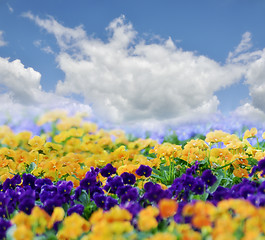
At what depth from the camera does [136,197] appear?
1837mm

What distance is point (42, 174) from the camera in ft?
9.91

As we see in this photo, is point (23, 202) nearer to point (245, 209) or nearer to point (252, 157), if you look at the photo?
point (245, 209)

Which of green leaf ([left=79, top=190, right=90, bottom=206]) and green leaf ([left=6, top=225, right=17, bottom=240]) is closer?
green leaf ([left=6, top=225, right=17, bottom=240])

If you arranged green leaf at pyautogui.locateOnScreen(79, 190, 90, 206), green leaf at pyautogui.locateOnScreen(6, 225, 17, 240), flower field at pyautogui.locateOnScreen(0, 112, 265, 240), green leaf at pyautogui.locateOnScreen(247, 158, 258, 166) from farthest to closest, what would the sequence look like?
green leaf at pyautogui.locateOnScreen(247, 158, 258, 166) < green leaf at pyautogui.locateOnScreen(79, 190, 90, 206) < green leaf at pyautogui.locateOnScreen(6, 225, 17, 240) < flower field at pyautogui.locateOnScreen(0, 112, 265, 240)

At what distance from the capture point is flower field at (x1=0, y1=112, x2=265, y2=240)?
1243mm

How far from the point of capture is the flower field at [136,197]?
4.08 feet

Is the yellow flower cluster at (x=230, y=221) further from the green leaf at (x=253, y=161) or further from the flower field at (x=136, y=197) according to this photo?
the green leaf at (x=253, y=161)

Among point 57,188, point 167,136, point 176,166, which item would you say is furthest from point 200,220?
point 167,136

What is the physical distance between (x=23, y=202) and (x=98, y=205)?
445mm

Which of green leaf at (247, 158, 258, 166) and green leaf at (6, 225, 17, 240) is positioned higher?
green leaf at (247, 158, 258, 166)

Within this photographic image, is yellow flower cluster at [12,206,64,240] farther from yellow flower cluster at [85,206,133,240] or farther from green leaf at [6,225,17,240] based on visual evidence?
yellow flower cluster at [85,206,133,240]

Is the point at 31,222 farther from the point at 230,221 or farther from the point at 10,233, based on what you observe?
the point at 230,221

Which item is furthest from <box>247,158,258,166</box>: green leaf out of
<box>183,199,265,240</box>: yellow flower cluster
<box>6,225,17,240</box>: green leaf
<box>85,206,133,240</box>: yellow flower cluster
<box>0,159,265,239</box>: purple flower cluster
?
<box>6,225,17,240</box>: green leaf

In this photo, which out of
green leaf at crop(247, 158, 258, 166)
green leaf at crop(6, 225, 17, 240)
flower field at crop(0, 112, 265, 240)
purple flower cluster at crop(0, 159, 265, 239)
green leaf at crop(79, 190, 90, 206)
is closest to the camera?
flower field at crop(0, 112, 265, 240)
